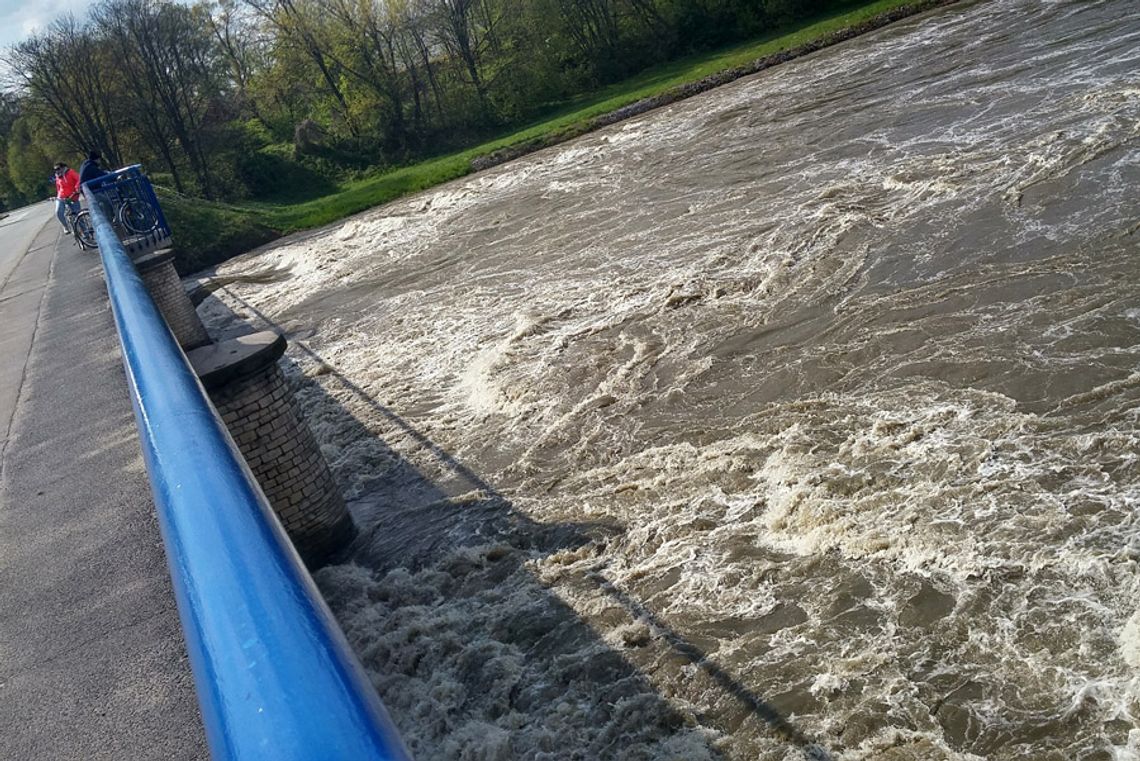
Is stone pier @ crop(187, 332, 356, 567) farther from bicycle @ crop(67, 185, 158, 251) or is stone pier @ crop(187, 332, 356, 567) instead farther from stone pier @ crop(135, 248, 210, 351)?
bicycle @ crop(67, 185, 158, 251)

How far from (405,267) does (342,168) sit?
24.4m

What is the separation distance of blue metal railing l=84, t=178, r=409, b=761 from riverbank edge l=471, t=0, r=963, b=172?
29011mm

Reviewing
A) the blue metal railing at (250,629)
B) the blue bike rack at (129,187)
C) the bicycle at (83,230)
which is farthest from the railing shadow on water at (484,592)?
the bicycle at (83,230)

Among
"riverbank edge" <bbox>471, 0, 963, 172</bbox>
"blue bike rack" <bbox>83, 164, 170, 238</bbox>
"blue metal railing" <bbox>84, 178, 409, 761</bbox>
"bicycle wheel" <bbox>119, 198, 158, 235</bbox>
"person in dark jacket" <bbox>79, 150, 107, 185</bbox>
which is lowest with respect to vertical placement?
"blue metal railing" <bbox>84, 178, 409, 761</bbox>

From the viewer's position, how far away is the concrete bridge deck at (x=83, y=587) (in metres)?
3.18

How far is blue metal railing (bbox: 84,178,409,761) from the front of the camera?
1.49 meters

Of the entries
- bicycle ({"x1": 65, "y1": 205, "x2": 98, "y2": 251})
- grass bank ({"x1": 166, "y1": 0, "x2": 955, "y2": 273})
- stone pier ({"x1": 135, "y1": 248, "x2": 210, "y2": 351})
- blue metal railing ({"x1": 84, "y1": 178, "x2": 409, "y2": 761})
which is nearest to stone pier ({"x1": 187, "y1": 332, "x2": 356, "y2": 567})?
blue metal railing ({"x1": 84, "y1": 178, "x2": 409, "y2": 761})

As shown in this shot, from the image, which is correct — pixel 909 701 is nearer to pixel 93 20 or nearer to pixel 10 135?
pixel 93 20

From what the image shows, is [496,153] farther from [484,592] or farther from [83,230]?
[484,592]

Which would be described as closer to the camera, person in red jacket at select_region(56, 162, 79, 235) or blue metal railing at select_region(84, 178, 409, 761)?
blue metal railing at select_region(84, 178, 409, 761)

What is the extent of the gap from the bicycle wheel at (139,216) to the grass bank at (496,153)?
13.4m

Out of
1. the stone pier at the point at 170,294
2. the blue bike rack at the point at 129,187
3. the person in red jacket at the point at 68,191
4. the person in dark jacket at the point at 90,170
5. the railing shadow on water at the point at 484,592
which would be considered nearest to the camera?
the railing shadow on water at the point at 484,592

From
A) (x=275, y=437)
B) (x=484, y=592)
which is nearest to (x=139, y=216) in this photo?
(x=275, y=437)

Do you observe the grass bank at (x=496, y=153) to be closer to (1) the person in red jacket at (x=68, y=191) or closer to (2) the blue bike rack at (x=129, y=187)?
(1) the person in red jacket at (x=68, y=191)
